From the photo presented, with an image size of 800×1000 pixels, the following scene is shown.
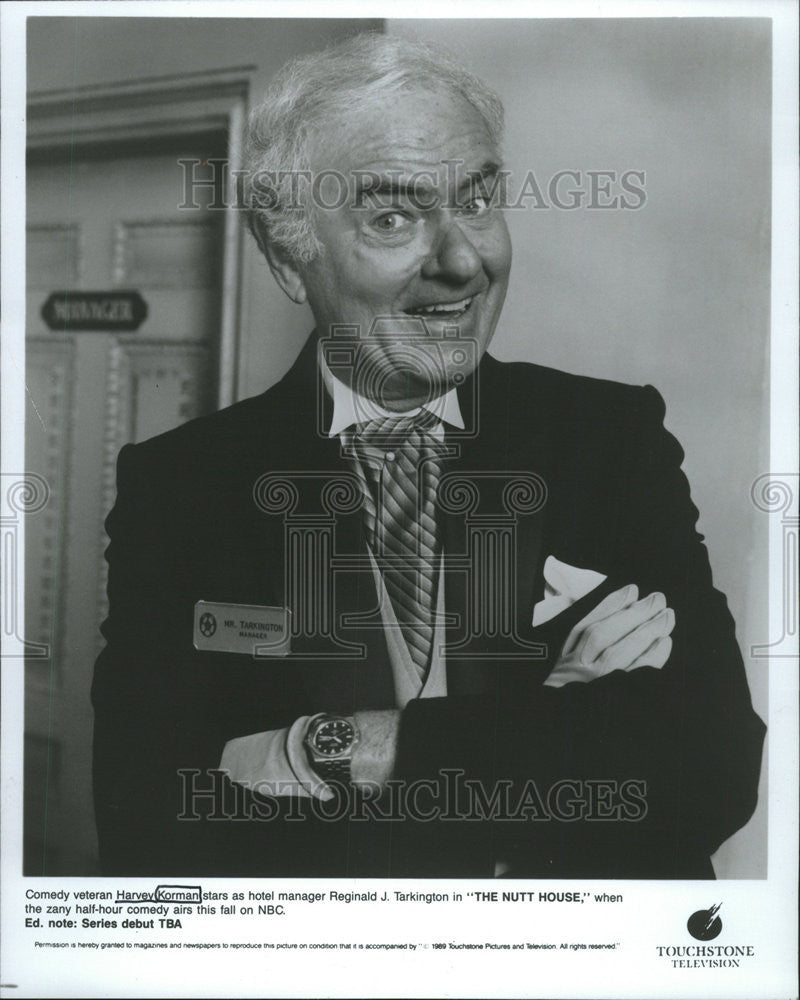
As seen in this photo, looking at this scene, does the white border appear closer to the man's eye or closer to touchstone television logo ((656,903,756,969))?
touchstone television logo ((656,903,756,969))

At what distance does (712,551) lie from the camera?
1.90 m

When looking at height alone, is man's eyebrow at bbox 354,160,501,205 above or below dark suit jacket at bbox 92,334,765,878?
above

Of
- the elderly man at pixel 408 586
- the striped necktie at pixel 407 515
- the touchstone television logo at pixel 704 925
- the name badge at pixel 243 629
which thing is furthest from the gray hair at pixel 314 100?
the touchstone television logo at pixel 704 925

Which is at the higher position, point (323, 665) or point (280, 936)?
point (323, 665)

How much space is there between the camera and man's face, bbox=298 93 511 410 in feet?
5.92

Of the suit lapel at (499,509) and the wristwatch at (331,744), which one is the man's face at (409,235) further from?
the wristwatch at (331,744)

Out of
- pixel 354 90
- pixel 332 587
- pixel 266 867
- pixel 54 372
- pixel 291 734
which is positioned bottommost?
pixel 266 867

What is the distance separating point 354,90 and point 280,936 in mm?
1567

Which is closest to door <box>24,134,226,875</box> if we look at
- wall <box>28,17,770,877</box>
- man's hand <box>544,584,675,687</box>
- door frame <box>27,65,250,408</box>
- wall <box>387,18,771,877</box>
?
door frame <box>27,65,250,408</box>

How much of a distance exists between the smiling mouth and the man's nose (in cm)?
4

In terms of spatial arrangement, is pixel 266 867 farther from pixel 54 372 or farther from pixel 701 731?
pixel 54 372

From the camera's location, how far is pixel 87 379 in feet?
6.26

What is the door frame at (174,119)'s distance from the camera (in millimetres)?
1866

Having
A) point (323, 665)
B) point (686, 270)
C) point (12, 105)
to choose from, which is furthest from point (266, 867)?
point (12, 105)
